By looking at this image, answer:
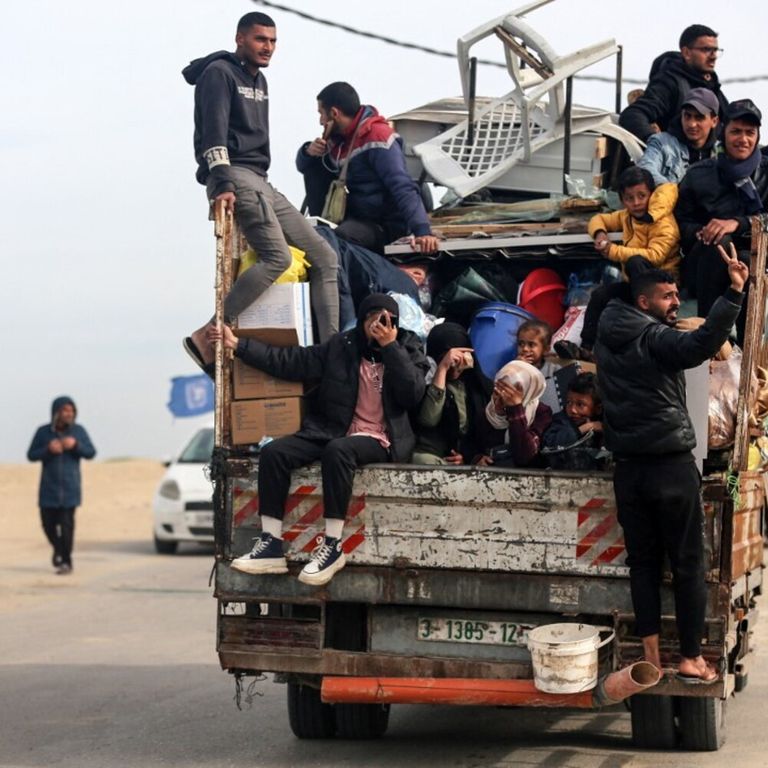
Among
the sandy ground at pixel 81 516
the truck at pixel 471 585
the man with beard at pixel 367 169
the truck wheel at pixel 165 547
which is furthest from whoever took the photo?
the truck wheel at pixel 165 547

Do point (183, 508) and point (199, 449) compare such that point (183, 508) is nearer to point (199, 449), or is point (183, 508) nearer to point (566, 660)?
point (199, 449)

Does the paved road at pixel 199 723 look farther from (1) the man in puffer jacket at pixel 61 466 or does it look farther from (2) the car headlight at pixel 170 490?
(2) the car headlight at pixel 170 490

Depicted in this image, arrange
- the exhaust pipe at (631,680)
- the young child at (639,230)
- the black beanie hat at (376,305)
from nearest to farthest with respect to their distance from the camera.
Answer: the exhaust pipe at (631,680) → the black beanie hat at (376,305) → the young child at (639,230)

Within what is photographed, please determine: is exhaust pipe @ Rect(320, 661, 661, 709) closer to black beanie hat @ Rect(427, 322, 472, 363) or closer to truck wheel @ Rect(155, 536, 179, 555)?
black beanie hat @ Rect(427, 322, 472, 363)

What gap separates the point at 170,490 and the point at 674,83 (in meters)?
13.8

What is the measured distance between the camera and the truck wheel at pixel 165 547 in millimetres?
24234

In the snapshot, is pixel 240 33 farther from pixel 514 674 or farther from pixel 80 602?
pixel 80 602

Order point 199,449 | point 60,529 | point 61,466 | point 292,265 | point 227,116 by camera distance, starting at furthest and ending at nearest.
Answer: point 199,449 → point 60,529 → point 61,466 → point 227,116 → point 292,265

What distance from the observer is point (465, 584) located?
7.93 metres

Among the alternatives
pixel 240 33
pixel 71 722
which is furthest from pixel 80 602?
pixel 240 33

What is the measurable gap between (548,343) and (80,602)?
9.37 metres

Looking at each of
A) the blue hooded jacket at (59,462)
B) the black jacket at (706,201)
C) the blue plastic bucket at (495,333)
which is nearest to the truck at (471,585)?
the black jacket at (706,201)

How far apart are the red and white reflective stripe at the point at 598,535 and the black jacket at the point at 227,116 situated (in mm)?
2797

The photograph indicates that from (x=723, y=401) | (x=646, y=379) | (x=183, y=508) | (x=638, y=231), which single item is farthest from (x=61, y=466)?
(x=646, y=379)
